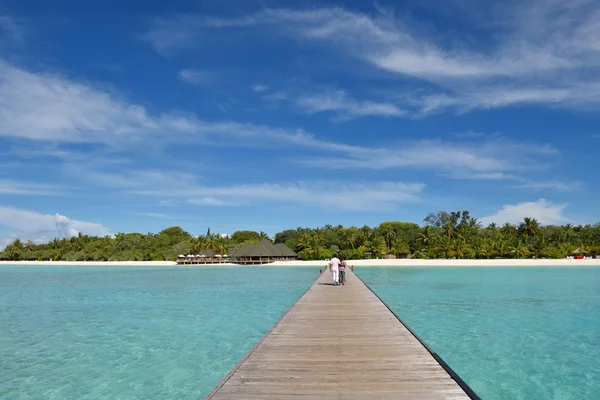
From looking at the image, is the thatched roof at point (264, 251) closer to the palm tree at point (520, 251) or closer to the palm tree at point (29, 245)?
the palm tree at point (520, 251)

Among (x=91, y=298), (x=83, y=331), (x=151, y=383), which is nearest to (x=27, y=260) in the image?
(x=91, y=298)

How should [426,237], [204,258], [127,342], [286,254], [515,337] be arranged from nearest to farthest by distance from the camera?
[515,337] < [127,342] < [286,254] < [426,237] < [204,258]

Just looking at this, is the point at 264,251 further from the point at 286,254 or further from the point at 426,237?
the point at 426,237

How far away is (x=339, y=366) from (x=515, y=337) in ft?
28.3

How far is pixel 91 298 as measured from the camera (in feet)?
79.3

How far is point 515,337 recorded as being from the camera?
12.7 metres

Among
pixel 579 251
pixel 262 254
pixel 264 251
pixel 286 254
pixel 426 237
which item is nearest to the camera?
pixel 579 251

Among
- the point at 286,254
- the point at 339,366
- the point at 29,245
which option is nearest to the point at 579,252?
the point at 286,254

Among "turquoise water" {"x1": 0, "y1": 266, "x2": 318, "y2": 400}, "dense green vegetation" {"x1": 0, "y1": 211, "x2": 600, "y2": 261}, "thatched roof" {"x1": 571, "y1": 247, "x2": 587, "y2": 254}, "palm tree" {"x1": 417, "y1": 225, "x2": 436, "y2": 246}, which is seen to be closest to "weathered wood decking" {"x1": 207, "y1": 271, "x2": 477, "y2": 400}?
"turquoise water" {"x1": 0, "y1": 266, "x2": 318, "y2": 400}

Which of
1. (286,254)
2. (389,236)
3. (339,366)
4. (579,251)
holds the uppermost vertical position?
(389,236)

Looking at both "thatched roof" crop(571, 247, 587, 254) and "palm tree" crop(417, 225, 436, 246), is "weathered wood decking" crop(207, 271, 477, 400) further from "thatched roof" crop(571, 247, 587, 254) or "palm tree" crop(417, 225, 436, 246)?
"thatched roof" crop(571, 247, 587, 254)

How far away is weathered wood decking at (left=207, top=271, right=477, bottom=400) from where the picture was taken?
210 inches

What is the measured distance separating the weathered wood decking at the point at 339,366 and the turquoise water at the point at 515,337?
7.31ft

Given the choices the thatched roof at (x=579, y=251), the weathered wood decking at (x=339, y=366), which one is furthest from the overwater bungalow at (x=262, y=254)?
the weathered wood decking at (x=339, y=366)
